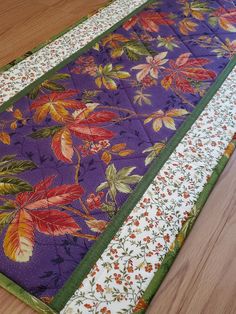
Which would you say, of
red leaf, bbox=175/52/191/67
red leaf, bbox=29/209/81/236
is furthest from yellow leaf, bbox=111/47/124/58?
red leaf, bbox=29/209/81/236

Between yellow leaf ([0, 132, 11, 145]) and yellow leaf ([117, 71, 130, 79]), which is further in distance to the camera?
yellow leaf ([117, 71, 130, 79])

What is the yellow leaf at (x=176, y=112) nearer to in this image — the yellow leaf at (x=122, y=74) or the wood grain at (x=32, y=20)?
the yellow leaf at (x=122, y=74)

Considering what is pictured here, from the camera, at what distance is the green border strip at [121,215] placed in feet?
2.84

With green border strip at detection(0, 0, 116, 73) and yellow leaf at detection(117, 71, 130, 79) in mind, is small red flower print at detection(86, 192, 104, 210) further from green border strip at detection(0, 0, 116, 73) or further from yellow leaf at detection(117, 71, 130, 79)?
green border strip at detection(0, 0, 116, 73)

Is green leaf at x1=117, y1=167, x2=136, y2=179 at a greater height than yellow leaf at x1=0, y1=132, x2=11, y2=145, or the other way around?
yellow leaf at x1=0, y1=132, x2=11, y2=145

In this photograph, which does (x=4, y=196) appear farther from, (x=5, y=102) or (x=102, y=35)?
(x=102, y=35)

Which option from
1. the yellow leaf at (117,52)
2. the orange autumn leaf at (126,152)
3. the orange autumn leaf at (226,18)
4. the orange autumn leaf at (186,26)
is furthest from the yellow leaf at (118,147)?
the orange autumn leaf at (226,18)

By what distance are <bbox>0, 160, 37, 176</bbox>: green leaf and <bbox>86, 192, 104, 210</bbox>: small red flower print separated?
0.22 m

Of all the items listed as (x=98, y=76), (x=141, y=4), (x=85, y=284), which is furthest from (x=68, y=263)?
(x=141, y=4)

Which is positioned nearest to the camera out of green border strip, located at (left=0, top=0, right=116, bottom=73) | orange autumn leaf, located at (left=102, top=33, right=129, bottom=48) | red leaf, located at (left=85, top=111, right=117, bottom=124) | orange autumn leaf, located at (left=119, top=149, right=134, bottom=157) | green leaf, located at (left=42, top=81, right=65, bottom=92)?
orange autumn leaf, located at (left=119, top=149, right=134, bottom=157)

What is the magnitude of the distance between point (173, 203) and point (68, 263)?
342 mm

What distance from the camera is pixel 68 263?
915mm

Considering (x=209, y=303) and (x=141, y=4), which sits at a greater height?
(x=141, y=4)

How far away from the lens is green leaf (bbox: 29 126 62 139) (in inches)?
48.2
